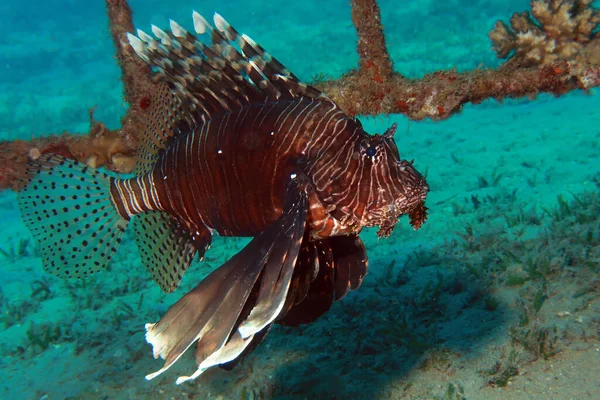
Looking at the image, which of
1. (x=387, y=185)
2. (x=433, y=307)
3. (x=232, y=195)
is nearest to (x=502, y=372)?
(x=433, y=307)

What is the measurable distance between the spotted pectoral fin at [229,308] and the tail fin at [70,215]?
6.35ft

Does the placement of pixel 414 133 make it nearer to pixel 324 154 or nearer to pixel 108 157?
pixel 108 157

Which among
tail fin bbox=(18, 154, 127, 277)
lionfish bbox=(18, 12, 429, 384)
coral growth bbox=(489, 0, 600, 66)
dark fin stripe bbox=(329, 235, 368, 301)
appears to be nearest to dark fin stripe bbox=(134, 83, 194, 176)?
lionfish bbox=(18, 12, 429, 384)

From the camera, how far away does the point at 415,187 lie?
2.47m

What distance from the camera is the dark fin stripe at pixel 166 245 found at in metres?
3.38

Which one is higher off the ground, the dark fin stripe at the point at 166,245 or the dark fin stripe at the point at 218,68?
the dark fin stripe at the point at 218,68

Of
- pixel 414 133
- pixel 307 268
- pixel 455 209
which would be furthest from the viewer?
pixel 414 133

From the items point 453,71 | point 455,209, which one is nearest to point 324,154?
point 453,71

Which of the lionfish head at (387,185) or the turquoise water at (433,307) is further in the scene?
the turquoise water at (433,307)

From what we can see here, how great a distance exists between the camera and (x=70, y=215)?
364 cm

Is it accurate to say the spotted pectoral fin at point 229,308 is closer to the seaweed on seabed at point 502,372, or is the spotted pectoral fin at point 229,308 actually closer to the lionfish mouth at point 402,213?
the lionfish mouth at point 402,213

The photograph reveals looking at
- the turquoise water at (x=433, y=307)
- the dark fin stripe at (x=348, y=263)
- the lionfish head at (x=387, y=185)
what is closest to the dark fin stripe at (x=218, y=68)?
the lionfish head at (x=387, y=185)

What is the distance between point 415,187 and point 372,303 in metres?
2.93

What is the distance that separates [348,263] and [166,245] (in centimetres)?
158
